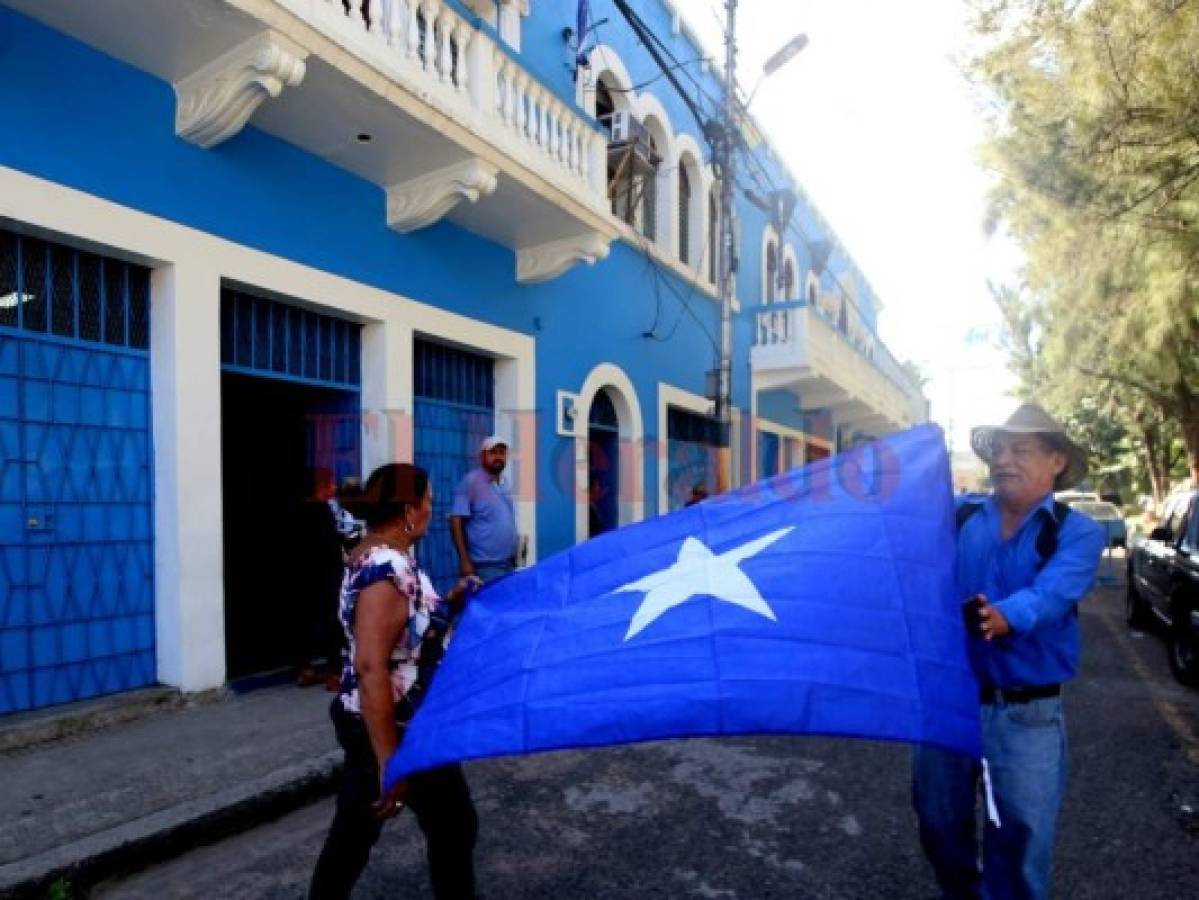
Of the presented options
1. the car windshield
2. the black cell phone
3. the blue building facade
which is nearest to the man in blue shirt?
the blue building facade

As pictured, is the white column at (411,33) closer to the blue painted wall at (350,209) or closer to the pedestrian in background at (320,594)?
the blue painted wall at (350,209)

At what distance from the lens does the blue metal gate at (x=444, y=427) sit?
749 centimetres

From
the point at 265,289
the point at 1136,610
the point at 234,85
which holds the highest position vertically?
the point at 234,85

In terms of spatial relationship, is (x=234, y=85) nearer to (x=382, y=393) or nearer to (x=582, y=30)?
(x=382, y=393)

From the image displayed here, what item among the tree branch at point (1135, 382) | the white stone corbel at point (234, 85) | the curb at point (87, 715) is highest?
the white stone corbel at point (234, 85)

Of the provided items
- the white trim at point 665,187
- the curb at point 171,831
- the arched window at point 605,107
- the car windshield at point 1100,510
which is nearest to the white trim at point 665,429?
the white trim at point 665,187

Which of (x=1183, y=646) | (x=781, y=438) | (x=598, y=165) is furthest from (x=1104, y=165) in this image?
(x=781, y=438)

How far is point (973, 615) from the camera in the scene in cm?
228

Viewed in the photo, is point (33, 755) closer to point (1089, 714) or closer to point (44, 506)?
point (44, 506)

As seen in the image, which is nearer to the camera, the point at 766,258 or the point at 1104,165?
the point at 1104,165

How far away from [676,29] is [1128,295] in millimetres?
7066

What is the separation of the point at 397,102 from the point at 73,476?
311cm

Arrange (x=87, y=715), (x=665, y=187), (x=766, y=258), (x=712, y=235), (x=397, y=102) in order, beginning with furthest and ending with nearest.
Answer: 1. (x=766, y=258)
2. (x=712, y=235)
3. (x=665, y=187)
4. (x=397, y=102)
5. (x=87, y=715)

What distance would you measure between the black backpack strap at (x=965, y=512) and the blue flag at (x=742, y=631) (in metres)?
0.13
